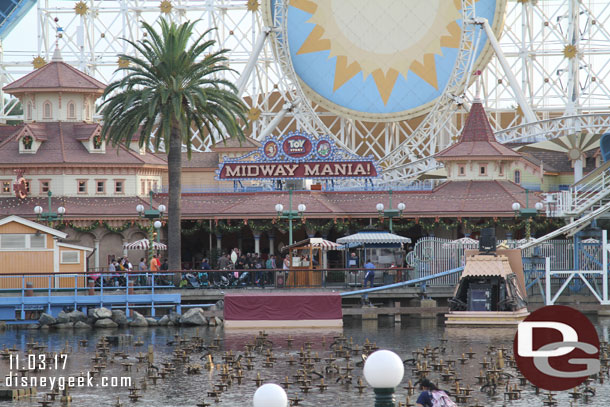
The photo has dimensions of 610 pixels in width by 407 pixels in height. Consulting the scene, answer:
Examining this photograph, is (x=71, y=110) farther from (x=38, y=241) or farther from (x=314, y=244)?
(x=314, y=244)

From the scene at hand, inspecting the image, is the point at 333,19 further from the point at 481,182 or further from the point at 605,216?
the point at 605,216

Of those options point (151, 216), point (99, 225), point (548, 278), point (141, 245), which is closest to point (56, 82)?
point (99, 225)

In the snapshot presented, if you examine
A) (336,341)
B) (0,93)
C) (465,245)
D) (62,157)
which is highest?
(0,93)

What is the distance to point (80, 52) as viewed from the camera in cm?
10225

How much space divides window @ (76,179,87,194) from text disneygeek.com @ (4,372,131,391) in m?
34.9

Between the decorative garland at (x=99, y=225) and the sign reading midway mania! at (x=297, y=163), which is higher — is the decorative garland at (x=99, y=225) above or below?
below

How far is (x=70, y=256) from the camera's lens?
58844 millimetres

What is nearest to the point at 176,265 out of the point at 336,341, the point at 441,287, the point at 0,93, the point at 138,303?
the point at 138,303

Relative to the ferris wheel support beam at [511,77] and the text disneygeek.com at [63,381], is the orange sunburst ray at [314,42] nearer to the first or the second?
the ferris wheel support beam at [511,77]

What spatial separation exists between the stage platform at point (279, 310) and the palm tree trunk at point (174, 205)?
28.8ft

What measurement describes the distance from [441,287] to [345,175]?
Result: 15816mm

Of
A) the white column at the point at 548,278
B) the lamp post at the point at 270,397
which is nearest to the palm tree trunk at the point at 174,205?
the white column at the point at 548,278

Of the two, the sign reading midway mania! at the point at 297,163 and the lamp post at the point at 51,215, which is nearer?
the lamp post at the point at 51,215

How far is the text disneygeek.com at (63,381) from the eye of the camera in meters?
37.2
